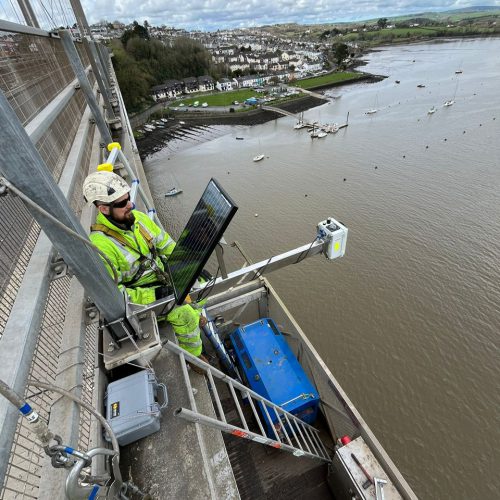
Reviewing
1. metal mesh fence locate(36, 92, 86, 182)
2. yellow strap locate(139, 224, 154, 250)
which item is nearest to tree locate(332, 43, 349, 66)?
metal mesh fence locate(36, 92, 86, 182)

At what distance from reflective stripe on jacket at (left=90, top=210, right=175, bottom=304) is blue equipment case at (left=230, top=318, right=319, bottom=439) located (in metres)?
3.33

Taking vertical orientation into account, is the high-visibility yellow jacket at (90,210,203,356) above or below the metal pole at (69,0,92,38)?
below

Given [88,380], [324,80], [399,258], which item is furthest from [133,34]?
[88,380]

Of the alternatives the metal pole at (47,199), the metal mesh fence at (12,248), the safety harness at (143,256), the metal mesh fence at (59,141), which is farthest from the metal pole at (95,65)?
the metal pole at (47,199)

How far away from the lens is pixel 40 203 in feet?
5.63

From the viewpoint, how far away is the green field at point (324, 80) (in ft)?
200

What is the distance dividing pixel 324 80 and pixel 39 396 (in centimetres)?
7446

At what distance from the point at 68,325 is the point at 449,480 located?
32.3 feet

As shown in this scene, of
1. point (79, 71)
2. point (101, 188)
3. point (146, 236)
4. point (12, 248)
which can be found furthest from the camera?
point (79, 71)

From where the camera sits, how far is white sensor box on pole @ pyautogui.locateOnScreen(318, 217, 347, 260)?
3691 mm

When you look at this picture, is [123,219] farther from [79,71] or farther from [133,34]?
[133,34]

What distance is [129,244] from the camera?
9.46 feet

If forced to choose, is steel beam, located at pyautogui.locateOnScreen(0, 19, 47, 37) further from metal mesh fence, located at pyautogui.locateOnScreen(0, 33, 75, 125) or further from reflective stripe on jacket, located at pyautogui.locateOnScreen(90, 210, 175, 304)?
reflective stripe on jacket, located at pyautogui.locateOnScreen(90, 210, 175, 304)

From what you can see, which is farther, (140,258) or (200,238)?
(140,258)
